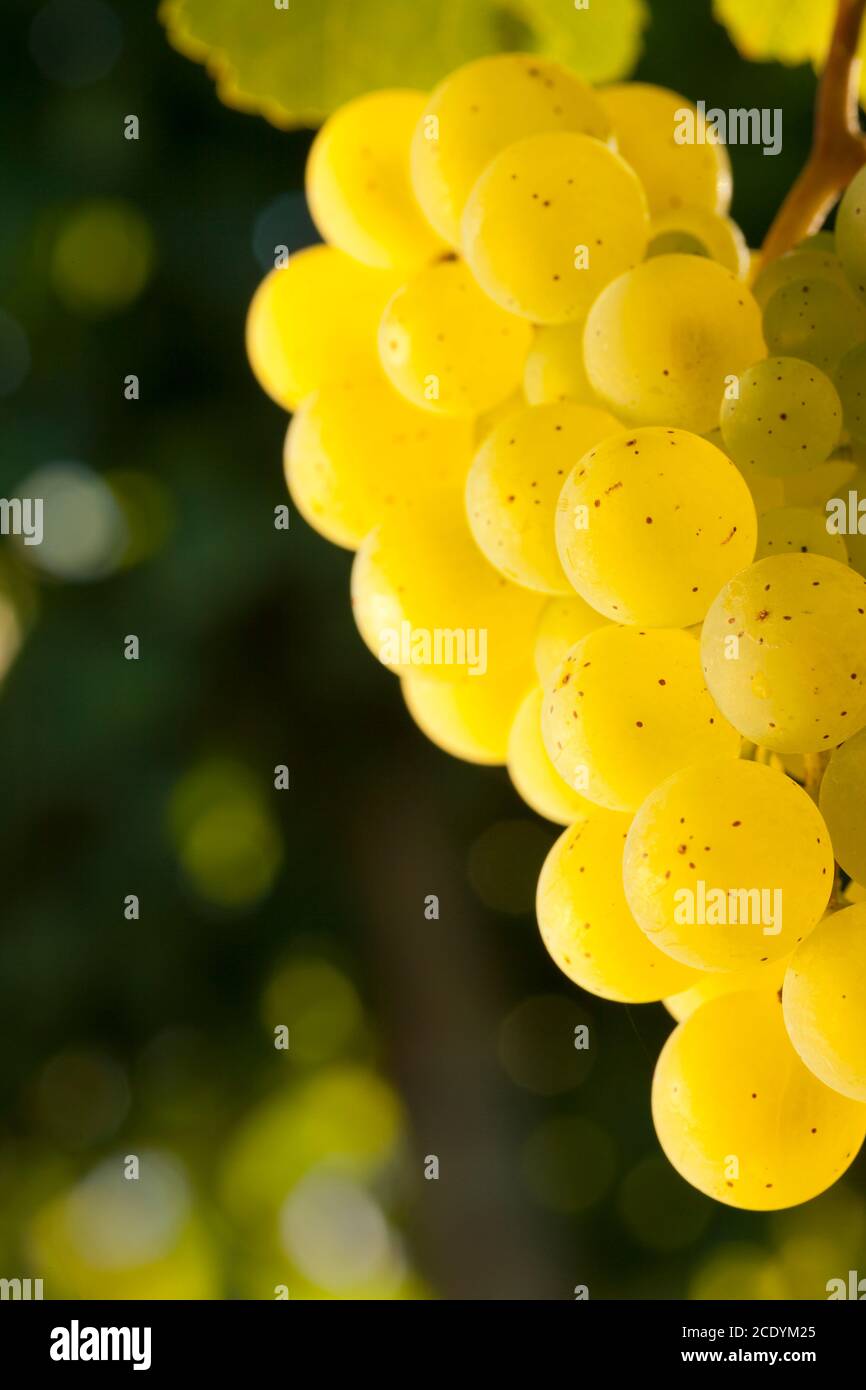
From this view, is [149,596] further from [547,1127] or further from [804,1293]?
[804,1293]

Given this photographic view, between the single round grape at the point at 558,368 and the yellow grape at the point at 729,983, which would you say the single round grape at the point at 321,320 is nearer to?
the single round grape at the point at 558,368

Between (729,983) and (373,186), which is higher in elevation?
(373,186)

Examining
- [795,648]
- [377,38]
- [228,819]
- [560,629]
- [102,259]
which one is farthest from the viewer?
[228,819]

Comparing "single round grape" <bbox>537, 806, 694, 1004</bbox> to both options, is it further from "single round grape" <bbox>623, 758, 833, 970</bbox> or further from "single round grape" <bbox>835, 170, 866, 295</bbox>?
"single round grape" <bbox>835, 170, 866, 295</bbox>

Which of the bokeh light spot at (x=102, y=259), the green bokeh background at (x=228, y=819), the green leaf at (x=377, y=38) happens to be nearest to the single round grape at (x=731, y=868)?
the green leaf at (x=377, y=38)

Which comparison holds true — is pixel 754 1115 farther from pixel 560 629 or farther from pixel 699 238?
pixel 699 238

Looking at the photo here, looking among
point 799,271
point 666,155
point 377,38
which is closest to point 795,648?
point 799,271

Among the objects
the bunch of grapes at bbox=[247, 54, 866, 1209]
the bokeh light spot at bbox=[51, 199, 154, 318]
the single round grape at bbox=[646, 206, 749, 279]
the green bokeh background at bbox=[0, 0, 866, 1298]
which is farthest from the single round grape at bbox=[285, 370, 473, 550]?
the bokeh light spot at bbox=[51, 199, 154, 318]
